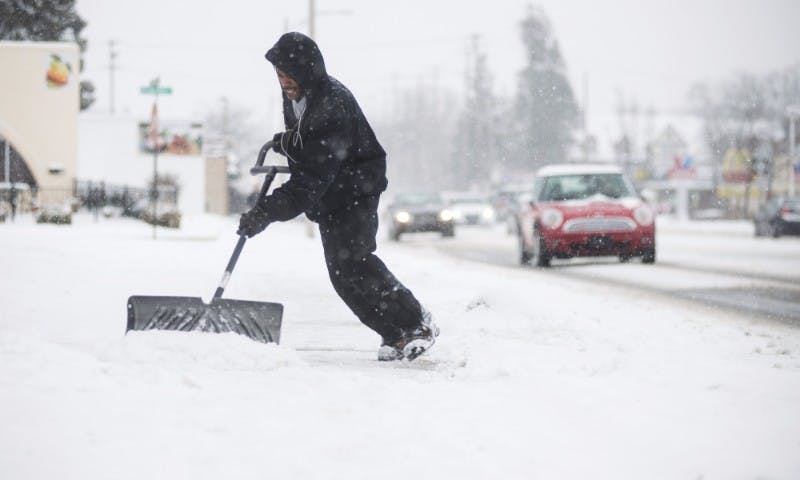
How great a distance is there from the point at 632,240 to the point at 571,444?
1295 cm

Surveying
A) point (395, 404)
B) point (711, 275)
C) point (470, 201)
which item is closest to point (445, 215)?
point (711, 275)

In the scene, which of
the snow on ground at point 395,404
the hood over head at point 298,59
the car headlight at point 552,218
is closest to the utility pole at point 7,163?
the car headlight at point 552,218

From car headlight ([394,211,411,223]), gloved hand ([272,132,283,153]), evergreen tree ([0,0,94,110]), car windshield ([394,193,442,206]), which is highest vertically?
evergreen tree ([0,0,94,110])

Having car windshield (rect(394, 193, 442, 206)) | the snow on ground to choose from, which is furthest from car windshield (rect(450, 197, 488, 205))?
the snow on ground

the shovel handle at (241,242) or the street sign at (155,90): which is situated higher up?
the street sign at (155,90)

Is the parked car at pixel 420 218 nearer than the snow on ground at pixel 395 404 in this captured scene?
No

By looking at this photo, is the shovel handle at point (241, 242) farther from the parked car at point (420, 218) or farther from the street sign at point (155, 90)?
the parked car at point (420, 218)

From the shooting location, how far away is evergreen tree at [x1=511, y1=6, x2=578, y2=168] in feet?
267

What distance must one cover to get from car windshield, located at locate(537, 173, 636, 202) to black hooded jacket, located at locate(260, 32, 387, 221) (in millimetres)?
11506

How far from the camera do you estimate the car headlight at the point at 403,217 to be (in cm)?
3086

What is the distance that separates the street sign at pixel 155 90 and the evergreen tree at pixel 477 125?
225ft

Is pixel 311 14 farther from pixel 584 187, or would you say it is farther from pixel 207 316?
pixel 207 316

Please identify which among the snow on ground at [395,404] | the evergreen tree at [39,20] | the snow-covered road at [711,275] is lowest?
the snow-covered road at [711,275]

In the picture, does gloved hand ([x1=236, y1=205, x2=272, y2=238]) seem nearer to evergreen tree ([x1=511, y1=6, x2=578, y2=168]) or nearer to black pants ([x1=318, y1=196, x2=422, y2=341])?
black pants ([x1=318, y1=196, x2=422, y2=341])
